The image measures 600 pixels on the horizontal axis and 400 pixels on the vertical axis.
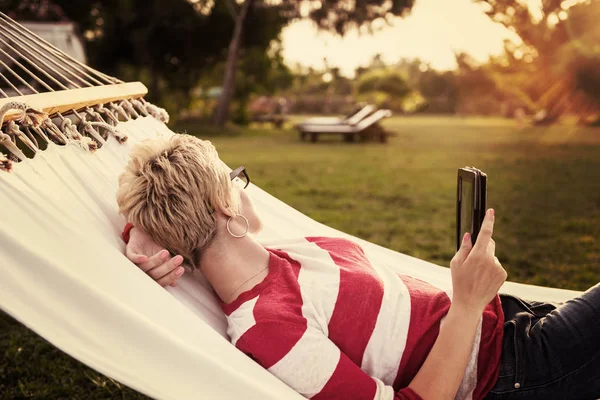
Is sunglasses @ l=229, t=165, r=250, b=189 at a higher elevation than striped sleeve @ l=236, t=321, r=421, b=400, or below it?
higher

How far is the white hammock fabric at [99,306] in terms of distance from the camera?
1.16 m

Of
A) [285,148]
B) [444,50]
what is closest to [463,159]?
[285,148]

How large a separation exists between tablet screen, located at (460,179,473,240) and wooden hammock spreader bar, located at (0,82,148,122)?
45.9 inches

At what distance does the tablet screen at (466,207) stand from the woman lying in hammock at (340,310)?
129 mm

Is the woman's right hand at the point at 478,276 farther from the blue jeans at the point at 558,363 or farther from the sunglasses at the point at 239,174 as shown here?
the sunglasses at the point at 239,174

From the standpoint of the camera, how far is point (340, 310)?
1398mm

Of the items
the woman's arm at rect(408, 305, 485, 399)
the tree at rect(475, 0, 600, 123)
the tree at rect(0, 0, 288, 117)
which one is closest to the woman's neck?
the woman's arm at rect(408, 305, 485, 399)

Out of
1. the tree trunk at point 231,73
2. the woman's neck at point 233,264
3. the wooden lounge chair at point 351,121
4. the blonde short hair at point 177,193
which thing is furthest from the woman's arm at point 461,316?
the tree trunk at point 231,73

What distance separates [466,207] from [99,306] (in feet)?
3.12

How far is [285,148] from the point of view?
38.2ft

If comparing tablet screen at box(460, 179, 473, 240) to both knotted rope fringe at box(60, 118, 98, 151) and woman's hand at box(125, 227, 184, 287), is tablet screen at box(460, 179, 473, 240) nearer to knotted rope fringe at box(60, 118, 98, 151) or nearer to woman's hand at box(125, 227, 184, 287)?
woman's hand at box(125, 227, 184, 287)

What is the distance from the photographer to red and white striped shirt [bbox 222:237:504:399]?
Answer: 4.15 feet

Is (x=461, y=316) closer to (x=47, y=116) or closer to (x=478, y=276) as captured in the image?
(x=478, y=276)

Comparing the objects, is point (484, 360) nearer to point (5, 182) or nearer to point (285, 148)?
point (5, 182)
